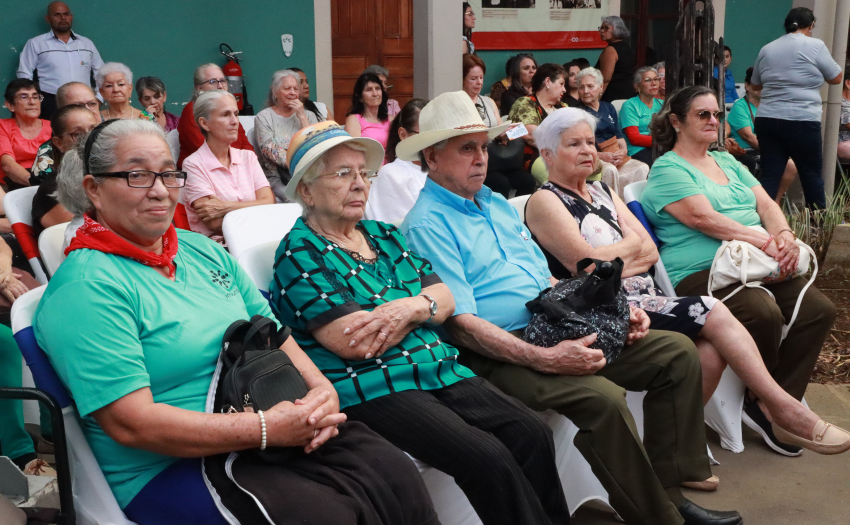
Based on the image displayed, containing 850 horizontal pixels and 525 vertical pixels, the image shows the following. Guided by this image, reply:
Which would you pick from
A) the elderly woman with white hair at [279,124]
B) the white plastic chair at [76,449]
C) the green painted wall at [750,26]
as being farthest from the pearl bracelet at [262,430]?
the green painted wall at [750,26]

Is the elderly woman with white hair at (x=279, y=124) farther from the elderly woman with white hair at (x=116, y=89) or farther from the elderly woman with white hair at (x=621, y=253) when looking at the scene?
the elderly woman with white hair at (x=621, y=253)

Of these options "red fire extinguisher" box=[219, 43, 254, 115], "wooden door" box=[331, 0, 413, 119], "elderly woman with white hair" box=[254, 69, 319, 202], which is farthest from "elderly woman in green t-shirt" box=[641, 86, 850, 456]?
"wooden door" box=[331, 0, 413, 119]

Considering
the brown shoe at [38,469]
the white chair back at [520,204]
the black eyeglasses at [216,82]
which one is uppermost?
the black eyeglasses at [216,82]

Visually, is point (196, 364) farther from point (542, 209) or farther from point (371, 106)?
point (371, 106)

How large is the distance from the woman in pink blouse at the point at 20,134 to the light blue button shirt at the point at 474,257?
309 centimetres

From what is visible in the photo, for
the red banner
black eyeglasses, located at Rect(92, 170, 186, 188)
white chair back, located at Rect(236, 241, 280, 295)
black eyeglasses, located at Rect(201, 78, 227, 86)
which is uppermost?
the red banner

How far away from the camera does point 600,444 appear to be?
2.41 meters

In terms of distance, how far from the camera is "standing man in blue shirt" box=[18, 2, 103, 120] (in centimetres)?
696

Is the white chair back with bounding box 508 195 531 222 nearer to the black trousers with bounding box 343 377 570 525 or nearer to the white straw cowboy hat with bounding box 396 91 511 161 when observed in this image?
the white straw cowboy hat with bounding box 396 91 511 161

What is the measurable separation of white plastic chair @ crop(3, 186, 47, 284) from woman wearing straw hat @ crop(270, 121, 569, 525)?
135 cm

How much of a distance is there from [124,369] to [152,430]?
140mm

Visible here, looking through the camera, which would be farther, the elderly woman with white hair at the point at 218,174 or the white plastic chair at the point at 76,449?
the elderly woman with white hair at the point at 218,174

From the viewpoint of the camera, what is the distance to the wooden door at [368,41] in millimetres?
9016

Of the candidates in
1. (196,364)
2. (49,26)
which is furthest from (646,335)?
(49,26)
